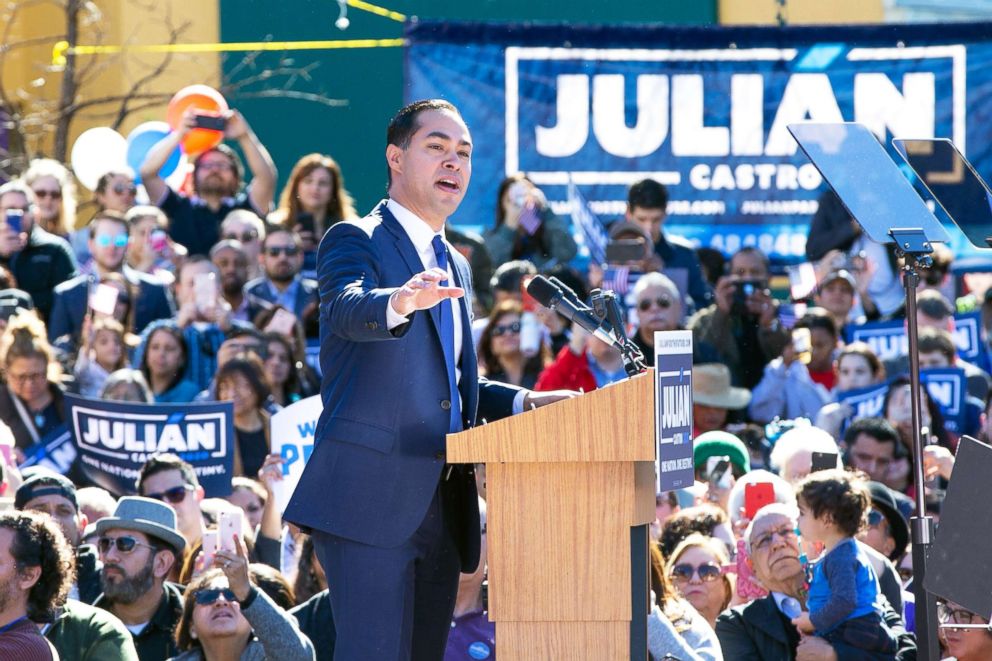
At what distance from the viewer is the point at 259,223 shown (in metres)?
11.0

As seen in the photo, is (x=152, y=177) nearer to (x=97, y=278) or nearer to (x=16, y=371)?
(x=97, y=278)

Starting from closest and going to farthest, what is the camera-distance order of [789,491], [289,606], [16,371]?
[289,606] → [789,491] → [16,371]

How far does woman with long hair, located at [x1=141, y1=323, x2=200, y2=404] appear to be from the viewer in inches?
375

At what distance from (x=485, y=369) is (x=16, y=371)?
2.48 m

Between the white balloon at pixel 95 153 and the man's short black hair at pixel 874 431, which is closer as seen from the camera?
the man's short black hair at pixel 874 431

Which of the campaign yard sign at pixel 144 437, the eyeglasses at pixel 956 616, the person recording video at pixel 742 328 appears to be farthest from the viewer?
the person recording video at pixel 742 328

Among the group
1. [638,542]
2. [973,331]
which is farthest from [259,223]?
[638,542]

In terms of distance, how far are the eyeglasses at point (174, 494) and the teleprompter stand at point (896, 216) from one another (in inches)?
140

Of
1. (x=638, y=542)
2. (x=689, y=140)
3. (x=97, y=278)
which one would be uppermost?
(x=689, y=140)

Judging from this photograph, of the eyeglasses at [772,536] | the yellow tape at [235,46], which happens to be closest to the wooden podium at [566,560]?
the eyeglasses at [772,536]

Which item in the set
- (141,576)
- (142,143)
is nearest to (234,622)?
(141,576)

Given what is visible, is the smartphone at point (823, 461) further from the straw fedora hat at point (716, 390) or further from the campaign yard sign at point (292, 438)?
the straw fedora hat at point (716, 390)

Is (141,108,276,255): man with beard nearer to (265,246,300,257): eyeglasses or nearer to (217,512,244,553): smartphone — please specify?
(265,246,300,257): eyeglasses

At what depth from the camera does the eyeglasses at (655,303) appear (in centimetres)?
941
